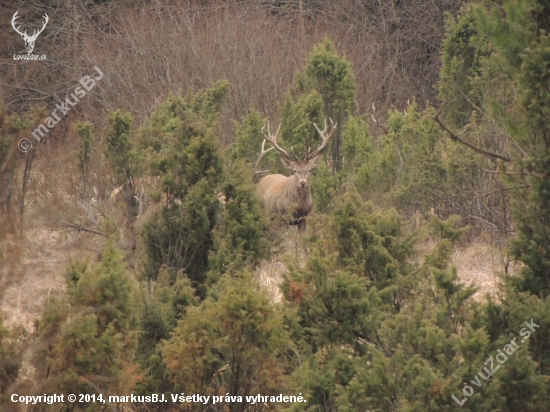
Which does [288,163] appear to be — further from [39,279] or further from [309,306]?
[309,306]

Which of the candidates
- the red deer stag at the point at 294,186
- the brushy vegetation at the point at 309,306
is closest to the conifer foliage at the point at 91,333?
the brushy vegetation at the point at 309,306

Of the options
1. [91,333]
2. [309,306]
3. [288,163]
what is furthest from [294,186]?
[91,333]

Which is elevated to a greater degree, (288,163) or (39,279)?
(288,163)

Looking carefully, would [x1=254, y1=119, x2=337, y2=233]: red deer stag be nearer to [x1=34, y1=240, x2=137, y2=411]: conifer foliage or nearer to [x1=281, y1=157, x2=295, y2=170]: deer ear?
[x1=281, y1=157, x2=295, y2=170]: deer ear

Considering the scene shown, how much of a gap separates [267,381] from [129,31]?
1542cm

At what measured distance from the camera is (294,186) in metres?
12.2

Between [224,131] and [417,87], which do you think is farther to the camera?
[417,87]

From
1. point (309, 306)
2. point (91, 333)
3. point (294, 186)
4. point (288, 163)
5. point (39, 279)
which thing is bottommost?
point (91, 333)

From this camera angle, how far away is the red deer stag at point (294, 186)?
12.0m

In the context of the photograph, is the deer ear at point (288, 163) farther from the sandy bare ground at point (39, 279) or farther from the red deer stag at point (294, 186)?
the sandy bare ground at point (39, 279)

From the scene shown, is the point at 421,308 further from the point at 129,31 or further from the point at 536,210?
the point at 129,31

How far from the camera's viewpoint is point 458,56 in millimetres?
13742

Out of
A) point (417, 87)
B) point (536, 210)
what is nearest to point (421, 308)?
point (536, 210)

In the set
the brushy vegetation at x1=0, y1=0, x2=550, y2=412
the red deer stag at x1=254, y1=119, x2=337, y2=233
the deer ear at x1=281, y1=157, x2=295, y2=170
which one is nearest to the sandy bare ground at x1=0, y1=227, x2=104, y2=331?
the brushy vegetation at x1=0, y1=0, x2=550, y2=412
